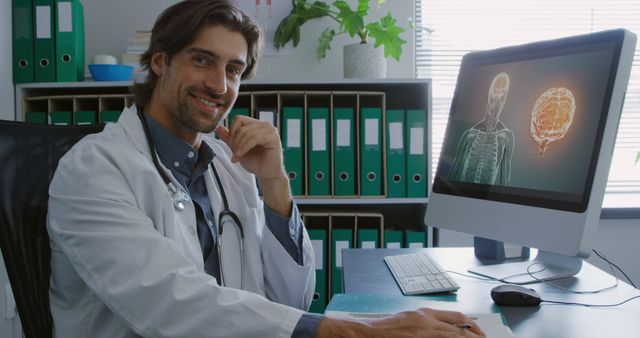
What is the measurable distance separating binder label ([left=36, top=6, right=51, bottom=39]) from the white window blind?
1.67 meters

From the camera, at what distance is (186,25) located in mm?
1261

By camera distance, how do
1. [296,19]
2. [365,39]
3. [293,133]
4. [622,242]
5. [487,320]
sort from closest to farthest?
[487,320]
[293,133]
[365,39]
[296,19]
[622,242]

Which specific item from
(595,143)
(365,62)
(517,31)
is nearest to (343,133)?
(365,62)

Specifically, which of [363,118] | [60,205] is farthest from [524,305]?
[363,118]

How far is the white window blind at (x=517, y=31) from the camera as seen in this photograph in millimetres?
2713

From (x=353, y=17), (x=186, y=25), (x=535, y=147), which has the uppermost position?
(x=353, y=17)

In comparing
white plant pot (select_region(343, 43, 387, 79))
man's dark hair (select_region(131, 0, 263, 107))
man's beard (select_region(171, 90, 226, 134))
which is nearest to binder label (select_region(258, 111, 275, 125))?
white plant pot (select_region(343, 43, 387, 79))

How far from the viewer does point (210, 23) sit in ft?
4.18

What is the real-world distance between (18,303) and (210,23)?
0.70 metres

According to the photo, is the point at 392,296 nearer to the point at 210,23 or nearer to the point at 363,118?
the point at 210,23

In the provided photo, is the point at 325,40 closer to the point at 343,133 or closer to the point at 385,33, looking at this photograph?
the point at 385,33

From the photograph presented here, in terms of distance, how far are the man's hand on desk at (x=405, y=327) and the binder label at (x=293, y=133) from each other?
4.84 ft

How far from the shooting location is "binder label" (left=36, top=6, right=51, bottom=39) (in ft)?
7.63

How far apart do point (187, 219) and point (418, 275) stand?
0.51 m
